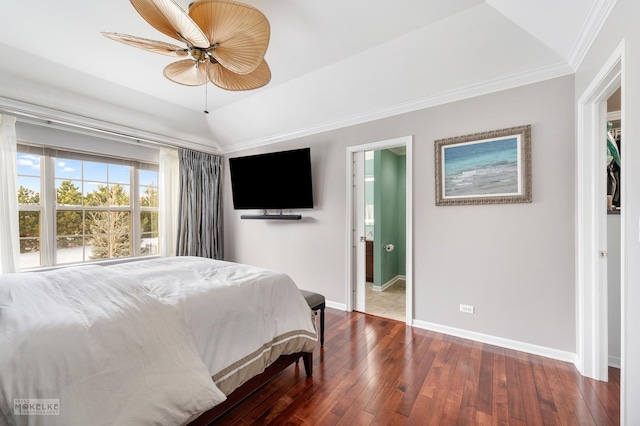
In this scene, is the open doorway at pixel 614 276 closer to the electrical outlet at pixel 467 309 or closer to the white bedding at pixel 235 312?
the electrical outlet at pixel 467 309

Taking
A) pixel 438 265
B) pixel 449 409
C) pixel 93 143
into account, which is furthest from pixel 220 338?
pixel 93 143

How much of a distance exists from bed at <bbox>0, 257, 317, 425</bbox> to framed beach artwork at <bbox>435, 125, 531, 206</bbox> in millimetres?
2033

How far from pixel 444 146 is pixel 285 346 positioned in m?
2.44

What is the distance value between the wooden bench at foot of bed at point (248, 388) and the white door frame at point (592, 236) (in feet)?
6.96

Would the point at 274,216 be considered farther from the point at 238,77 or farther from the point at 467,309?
the point at 467,309

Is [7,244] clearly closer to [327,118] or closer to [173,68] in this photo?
[173,68]

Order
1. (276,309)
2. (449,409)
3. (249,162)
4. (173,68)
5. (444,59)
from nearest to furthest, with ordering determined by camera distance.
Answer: (449,409) < (276,309) < (173,68) < (444,59) < (249,162)

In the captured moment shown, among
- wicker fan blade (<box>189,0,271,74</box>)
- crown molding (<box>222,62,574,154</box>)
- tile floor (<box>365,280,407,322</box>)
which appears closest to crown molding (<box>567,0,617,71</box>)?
crown molding (<box>222,62,574,154</box>)

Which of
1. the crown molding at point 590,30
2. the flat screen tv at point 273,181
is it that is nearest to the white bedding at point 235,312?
the flat screen tv at point 273,181

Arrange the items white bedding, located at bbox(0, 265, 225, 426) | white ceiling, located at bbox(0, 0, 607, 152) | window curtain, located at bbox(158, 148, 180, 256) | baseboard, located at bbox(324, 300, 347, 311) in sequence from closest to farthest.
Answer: white bedding, located at bbox(0, 265, 225, 426), white ceiling, located at bbox(0, 0, 607, 152), baseboard, located at bbox(324, 300, 347, 311), window curtain, located at bbox(158, 148, 180, 256)

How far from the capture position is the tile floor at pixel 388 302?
132 inches

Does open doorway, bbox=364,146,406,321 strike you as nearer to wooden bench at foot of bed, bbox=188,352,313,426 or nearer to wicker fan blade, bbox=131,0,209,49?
wooden bench at foot of bed, bbox=188,352,313,426

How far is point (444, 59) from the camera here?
2484mm

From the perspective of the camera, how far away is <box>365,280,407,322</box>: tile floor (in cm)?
336
